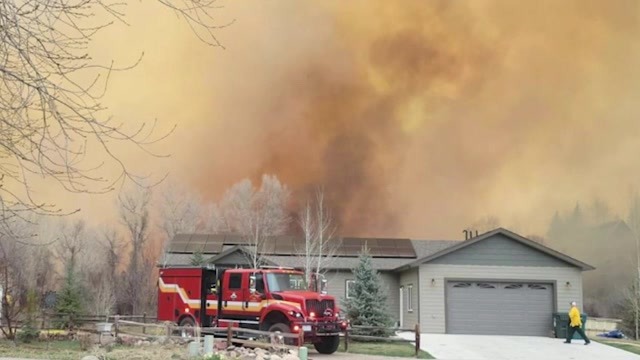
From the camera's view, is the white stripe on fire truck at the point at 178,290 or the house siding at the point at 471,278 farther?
the house siding at the point at 471,278

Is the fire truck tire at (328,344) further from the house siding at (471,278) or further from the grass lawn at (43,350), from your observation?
the house siding at (471,278)

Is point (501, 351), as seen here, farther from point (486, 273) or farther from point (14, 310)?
point (14, 310)

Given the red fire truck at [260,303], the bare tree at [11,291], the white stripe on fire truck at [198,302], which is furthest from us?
the bare tree at [11,291]

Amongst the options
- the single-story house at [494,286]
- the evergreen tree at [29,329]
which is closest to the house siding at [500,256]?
the single-story house at [494,286]

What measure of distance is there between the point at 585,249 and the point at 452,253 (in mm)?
49194

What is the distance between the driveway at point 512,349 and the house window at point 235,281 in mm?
6174

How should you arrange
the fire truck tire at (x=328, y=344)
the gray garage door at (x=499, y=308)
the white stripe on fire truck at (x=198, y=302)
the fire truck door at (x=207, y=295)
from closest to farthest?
the white stripe on fire truck at (x=198, y=302)
the fire truck tire at (x=328, y=344)
the fire truck door at (x=207, y=295)
the gray garage door at (x=499, y=308)

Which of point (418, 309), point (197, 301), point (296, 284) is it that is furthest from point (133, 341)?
point (418, 309)

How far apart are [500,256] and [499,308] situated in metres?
2.29

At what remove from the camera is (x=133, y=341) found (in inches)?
786

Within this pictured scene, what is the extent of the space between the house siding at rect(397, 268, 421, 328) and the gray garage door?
1.46 m

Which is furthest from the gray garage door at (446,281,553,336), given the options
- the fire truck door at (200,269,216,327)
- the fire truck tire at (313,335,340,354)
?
the fire truck door at (200,269,216,327)

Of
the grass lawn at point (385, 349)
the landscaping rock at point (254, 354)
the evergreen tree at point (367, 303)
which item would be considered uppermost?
the evergreen tree at point (367, 303)

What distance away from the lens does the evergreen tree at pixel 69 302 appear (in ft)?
91.0
